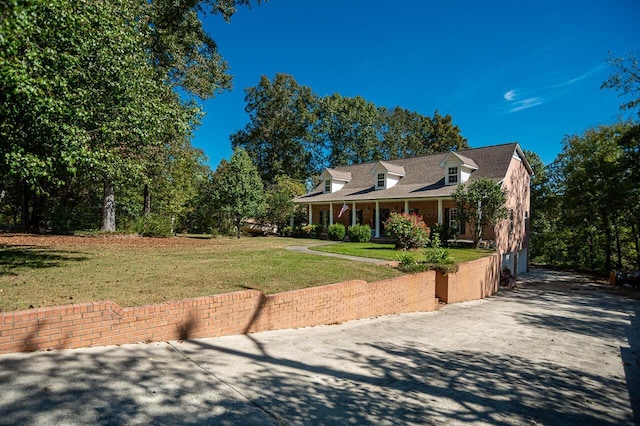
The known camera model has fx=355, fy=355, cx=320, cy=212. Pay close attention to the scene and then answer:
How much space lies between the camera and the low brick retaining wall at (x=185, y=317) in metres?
Answer: 4.30

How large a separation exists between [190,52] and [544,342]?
19.8 metres

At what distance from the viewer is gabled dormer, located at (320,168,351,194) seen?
3161 cm

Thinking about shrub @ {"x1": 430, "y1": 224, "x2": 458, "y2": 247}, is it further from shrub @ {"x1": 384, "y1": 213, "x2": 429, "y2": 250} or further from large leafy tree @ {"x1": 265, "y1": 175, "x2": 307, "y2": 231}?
large leafy tree @ {"x1": 265, "y1": 175, "x2": 307, "y2": 231}

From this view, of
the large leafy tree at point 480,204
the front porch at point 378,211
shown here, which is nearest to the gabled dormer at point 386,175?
the front porch at point 378,211

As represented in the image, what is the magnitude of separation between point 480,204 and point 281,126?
113ft

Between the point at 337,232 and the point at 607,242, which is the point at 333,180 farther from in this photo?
the point at 607,242

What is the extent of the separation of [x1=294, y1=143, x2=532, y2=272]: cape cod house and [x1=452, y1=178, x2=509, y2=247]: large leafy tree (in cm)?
122

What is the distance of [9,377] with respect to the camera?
3.62 m

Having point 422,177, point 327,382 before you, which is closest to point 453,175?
point 422,177

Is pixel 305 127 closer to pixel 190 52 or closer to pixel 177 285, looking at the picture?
pixel 190 52

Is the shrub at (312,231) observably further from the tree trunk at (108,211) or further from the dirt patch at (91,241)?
the tree trunk at (108,211)

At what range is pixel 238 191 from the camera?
2441 cm

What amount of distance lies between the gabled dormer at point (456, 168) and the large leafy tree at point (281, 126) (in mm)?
27217

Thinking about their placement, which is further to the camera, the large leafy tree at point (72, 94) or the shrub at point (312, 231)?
→ the shrub at point (312, 231)
